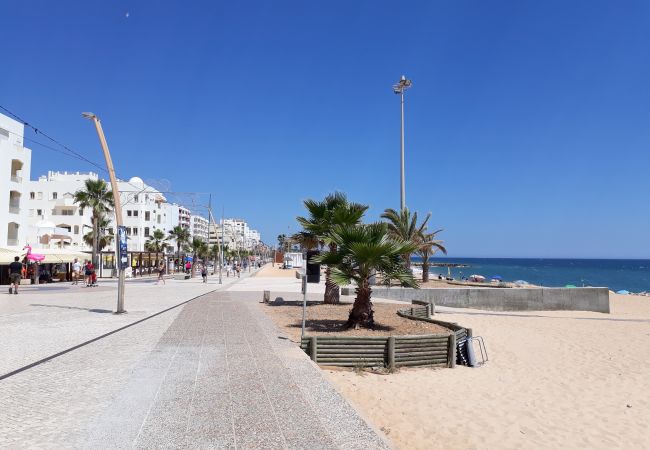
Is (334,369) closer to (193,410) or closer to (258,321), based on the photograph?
(193,410)

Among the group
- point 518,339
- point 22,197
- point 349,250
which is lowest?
point 518,339

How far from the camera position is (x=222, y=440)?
4.58 m

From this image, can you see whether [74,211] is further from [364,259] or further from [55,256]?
[364,259]

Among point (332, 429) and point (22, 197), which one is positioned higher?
point (22, 197)

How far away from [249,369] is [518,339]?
388 inches

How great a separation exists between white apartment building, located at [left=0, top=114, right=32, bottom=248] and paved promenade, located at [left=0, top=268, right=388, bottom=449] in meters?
32.3

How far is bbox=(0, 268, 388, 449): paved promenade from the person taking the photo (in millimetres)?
4613

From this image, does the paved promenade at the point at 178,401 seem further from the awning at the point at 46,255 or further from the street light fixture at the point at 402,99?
the awning at the point at 46,255

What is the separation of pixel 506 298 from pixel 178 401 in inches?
835

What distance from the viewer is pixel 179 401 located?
18.9 ft

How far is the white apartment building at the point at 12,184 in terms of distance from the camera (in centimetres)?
3538

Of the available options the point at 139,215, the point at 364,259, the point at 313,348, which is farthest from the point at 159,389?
the point at 139,215

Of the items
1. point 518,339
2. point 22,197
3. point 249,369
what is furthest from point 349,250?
point 22,197

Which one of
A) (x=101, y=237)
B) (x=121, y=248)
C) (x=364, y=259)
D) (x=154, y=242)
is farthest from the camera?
(x=154, y=242)
